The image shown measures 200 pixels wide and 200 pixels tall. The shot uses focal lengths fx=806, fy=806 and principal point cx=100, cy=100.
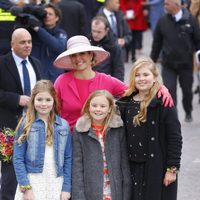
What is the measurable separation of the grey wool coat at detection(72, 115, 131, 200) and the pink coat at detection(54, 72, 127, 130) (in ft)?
0.82

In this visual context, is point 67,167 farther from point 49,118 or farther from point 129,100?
point 129,100

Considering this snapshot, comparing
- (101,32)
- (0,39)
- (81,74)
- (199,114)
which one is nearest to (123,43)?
(199,114)

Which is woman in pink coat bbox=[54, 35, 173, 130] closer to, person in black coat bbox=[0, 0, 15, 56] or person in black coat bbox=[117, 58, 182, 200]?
person in black coat bbox=[117, 58, 182, 200]

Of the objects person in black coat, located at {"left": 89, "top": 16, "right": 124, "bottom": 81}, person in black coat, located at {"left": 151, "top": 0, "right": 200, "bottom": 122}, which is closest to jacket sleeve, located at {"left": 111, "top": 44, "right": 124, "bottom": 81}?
person in black coat, located at {"left": 89, "top": 16, "right": 124, "bottom": 81}

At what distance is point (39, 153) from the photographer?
19.9 feet

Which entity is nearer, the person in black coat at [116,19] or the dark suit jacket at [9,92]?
the dark suit jacket at [9,92]

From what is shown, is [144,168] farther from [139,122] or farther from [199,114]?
[199,114]

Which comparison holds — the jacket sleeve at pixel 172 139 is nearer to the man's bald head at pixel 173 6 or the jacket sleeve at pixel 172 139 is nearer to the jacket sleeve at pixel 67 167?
the jacket sleeve at pixel 67 167

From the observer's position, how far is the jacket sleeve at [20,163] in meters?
6.04

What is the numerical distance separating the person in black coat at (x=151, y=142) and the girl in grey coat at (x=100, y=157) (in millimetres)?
80

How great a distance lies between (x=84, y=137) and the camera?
6.09 metres

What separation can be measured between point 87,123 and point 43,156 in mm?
416

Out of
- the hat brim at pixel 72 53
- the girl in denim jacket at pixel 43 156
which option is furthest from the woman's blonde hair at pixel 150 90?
the girl in denim jacket at pixel 43 156

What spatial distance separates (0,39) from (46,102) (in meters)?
3.48
